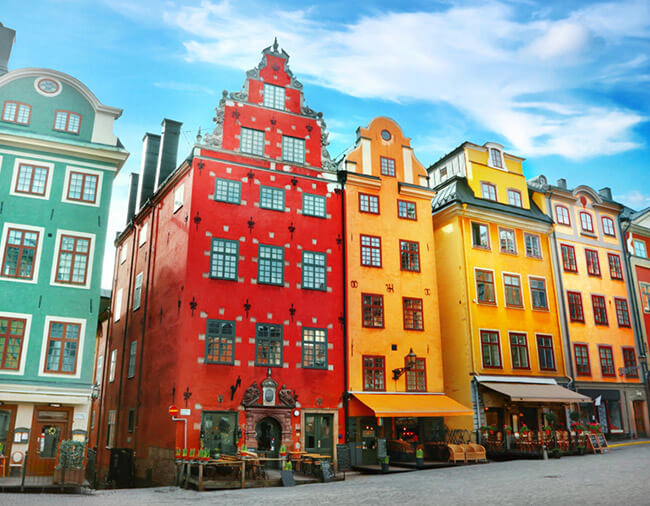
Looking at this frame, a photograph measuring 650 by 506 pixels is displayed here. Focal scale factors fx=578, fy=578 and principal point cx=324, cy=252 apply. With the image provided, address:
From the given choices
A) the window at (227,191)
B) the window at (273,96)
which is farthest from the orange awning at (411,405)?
the window at (273,96)

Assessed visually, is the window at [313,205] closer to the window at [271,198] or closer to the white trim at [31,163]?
the window at [271,198]

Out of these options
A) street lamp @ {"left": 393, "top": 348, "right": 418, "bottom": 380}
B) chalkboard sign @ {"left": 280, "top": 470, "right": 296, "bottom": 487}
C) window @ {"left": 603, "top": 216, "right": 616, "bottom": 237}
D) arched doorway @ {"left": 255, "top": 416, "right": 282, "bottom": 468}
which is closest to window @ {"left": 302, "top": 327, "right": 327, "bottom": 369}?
arched doorway @ {"left": 255, "top": 416, "right": 282, "bottom": 468}

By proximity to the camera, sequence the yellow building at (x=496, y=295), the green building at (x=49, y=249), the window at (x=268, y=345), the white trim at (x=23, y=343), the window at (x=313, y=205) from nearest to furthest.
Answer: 1. the white trim at (x=23, y=343)
2. the green building at (x=49, y=249)
3. the window at (x=268, y=345)
4. the window at (x=313, y=205)
5. the yellow building at (x=496, y=295)

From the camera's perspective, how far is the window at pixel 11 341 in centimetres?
2206

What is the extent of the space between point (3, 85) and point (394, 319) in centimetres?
2045

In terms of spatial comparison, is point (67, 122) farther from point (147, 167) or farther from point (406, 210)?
point (406, 210)

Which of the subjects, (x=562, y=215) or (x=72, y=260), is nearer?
(x=72, y=260)

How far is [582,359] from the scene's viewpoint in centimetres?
3344

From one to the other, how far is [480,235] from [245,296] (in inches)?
563

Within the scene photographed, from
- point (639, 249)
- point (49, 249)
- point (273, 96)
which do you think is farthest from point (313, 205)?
point (639, 249)

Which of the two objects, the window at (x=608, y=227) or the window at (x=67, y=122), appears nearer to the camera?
the window at (x=67, y=122)

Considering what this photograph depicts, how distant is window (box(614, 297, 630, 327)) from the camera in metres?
36.2

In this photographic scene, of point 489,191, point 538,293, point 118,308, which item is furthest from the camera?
point 118,308

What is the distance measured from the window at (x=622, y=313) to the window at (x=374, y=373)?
17.8 metres
